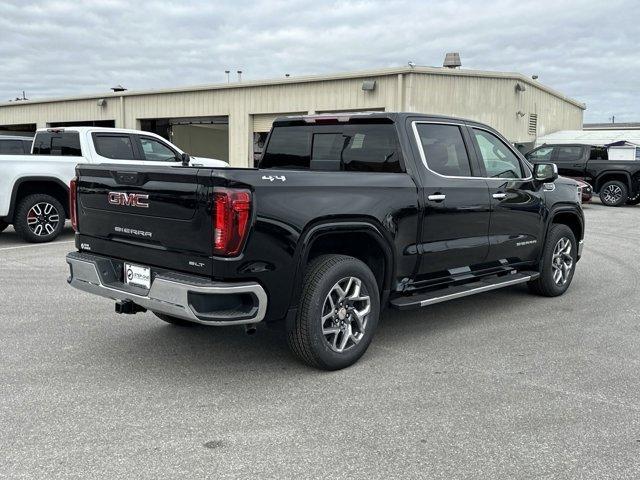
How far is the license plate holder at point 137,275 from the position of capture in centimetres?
416

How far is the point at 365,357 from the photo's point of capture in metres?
4.75

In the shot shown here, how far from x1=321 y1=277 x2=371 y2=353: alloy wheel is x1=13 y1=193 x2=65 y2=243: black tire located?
722 cm

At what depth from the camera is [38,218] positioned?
33.2 ft

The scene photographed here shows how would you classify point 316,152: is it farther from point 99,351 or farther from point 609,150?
point 609,150

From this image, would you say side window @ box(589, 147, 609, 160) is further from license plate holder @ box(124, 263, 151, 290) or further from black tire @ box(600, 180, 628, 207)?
license plate holder @ box(124, 263, 151, 290)

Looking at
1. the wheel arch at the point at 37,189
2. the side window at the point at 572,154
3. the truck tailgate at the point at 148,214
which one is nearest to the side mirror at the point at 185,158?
the wheel arch at the point at 37,189

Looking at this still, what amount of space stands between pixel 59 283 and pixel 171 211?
12.5ft

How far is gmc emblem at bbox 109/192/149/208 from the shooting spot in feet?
13.7

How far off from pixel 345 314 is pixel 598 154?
1734 cm

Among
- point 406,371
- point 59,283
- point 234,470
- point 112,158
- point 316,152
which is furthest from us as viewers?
point 112,158

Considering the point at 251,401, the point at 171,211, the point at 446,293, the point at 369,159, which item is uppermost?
the point at 369,159

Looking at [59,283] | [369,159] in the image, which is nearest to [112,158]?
[59,283]

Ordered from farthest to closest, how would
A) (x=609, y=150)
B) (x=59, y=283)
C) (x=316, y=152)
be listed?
(x=609, y=150), (x=59, y=283), (x=316, y=152)

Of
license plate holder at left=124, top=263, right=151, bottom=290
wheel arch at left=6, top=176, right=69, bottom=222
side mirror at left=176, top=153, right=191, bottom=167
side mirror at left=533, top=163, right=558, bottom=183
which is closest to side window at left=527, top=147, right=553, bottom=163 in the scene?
side mirror at left=176, top=153, right=191, bottom=167
